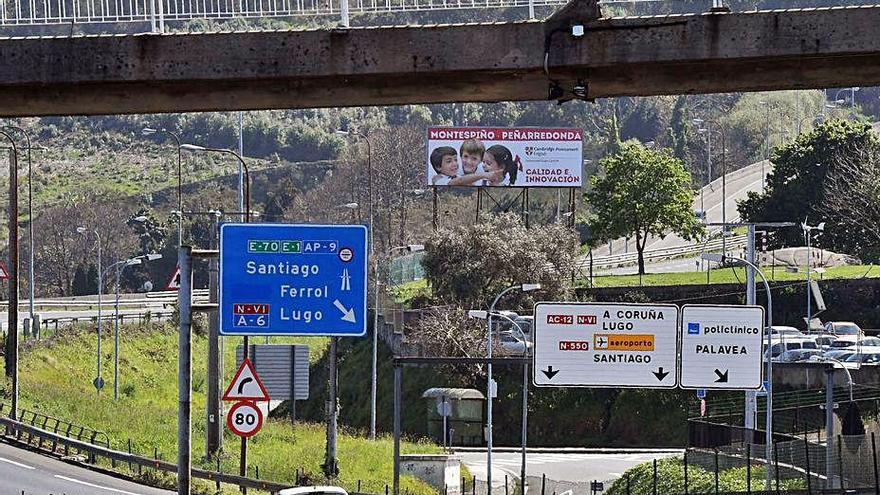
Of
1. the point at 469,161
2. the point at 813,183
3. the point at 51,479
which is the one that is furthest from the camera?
the point at 469,161

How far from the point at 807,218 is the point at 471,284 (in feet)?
63.2

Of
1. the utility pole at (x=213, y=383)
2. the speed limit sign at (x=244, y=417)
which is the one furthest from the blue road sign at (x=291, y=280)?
the utility pole at (x=213, y=383)

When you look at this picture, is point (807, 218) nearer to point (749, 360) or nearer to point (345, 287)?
point (749, 360)

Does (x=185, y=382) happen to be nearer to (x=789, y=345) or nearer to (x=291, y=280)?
(x=291, y=280)

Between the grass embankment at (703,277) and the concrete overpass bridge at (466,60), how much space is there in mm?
60413

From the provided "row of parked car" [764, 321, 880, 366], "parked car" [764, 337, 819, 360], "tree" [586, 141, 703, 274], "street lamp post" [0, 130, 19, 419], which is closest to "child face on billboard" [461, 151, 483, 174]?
"tree" [586, 141, 703, 274]

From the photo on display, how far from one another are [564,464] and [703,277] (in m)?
30.7

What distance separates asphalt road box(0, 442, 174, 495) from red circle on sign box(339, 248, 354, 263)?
11112 millimetres

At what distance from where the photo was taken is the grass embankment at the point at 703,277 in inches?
3105

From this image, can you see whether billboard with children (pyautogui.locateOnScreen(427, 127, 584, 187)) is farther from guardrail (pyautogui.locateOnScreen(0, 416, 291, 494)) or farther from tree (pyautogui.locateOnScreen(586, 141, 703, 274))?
guardrail (pyautogui.locateOnScreen(0, 416, 291, 494))

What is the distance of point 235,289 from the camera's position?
26828mm

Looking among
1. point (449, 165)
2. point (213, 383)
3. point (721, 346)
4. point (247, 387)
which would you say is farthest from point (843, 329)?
point (247, 387)

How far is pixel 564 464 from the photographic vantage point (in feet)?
183

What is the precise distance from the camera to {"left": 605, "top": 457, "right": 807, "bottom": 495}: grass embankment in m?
38.2
